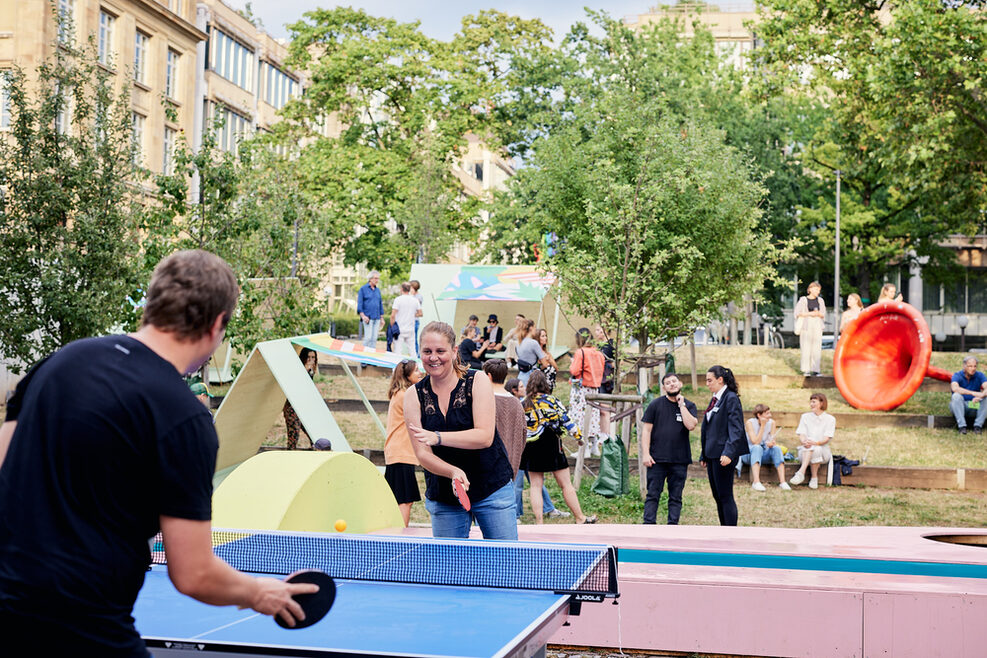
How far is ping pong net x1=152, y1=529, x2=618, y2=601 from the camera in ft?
17.5

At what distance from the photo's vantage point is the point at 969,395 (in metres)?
19.0

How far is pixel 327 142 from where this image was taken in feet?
138

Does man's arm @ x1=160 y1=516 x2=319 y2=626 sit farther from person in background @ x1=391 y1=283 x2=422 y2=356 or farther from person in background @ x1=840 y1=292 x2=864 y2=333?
person in background @ x1=840 y1=292 x2=864 y2=333

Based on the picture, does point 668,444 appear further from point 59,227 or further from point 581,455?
point 59,227

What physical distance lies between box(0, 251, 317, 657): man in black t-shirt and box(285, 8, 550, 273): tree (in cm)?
3655

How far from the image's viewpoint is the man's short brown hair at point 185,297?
295 cm

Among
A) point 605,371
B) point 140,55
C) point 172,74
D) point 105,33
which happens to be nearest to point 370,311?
point 605,371

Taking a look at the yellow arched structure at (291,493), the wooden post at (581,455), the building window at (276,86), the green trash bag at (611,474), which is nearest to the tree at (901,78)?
the wooden post at (581,455)

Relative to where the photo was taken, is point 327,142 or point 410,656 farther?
point 327,142

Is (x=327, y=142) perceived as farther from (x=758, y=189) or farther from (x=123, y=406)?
(x=123, y=406)

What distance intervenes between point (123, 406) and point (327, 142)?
40471mm

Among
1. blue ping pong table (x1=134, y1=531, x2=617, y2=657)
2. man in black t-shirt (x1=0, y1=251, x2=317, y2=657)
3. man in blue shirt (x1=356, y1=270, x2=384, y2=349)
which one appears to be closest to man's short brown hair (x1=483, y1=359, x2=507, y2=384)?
blue ping pong table (x1=134, y1=531, x2=617, y2=657)

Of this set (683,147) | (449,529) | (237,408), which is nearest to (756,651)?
(449,529)

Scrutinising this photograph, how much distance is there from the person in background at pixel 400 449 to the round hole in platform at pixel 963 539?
4911mm
